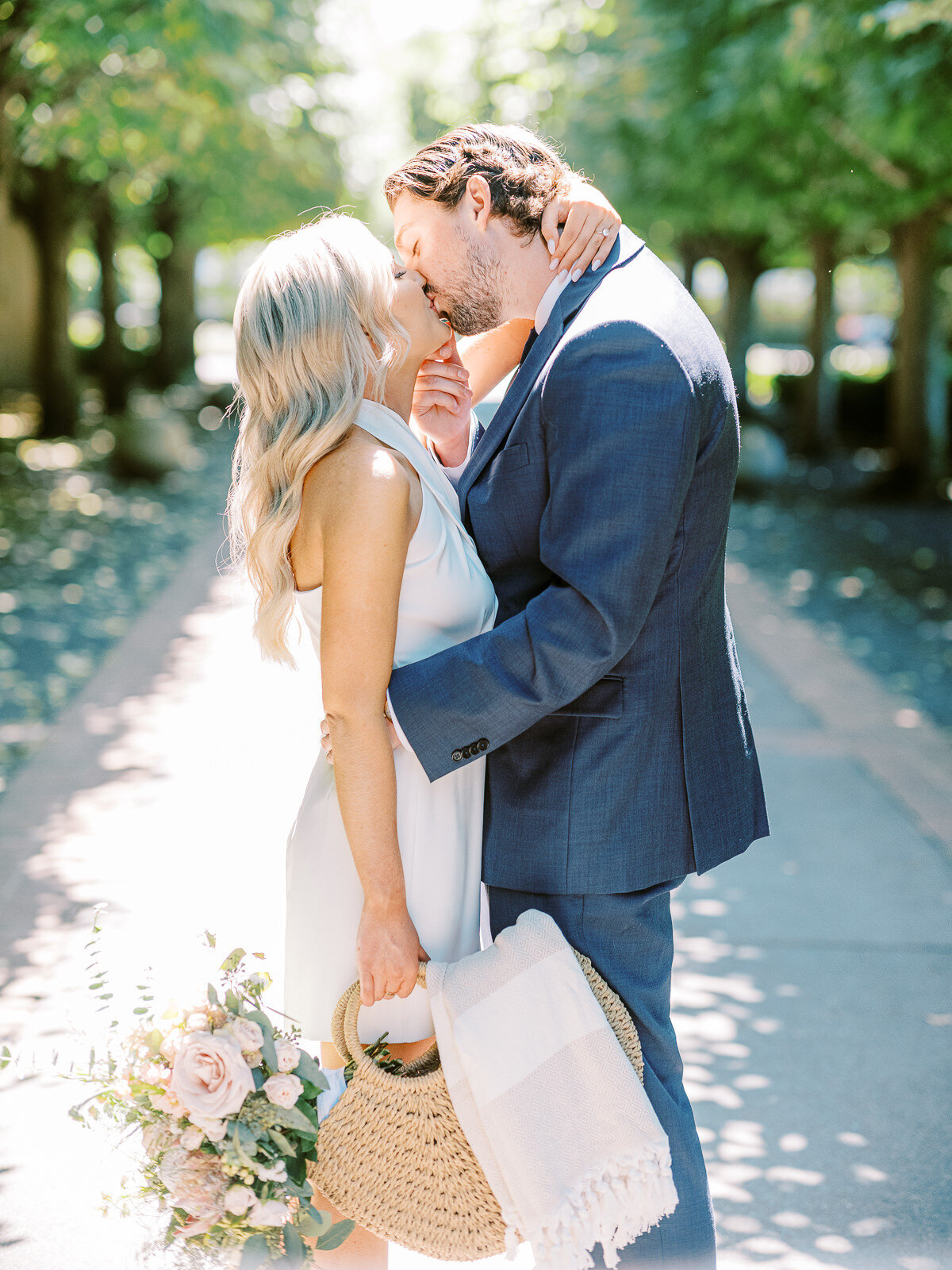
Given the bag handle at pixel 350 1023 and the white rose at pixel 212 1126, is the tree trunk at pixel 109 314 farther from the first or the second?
the white rose at pixel 212 1126

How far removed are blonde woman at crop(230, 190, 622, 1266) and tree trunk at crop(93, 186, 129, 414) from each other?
21156 millimetres

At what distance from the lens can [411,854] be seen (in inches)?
90.6

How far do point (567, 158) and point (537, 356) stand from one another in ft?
55.0

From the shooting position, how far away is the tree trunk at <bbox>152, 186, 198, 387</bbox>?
26.6 meters

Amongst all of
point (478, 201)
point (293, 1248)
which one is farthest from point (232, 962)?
point (478, 201)

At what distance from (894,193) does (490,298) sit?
40.4 feet

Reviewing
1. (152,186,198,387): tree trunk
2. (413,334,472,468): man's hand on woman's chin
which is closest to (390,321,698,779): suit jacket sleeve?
(413,334,472,468): man's hand on woman's chin

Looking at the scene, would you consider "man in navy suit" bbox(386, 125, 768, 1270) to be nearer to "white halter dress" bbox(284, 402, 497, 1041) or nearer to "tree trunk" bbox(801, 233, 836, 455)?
"white halter dress" bbox(284, 402, 497, 1041)

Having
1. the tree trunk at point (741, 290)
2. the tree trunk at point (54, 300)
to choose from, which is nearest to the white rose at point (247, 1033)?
the tree trunk at point (54, 300)

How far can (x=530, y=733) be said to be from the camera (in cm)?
229

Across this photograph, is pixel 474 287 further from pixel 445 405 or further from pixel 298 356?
pixel 298 356

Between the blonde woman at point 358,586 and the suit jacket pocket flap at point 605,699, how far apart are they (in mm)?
253

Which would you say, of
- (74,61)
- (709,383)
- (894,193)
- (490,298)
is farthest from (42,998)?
(894,193)

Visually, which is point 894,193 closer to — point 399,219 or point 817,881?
point 817,881
